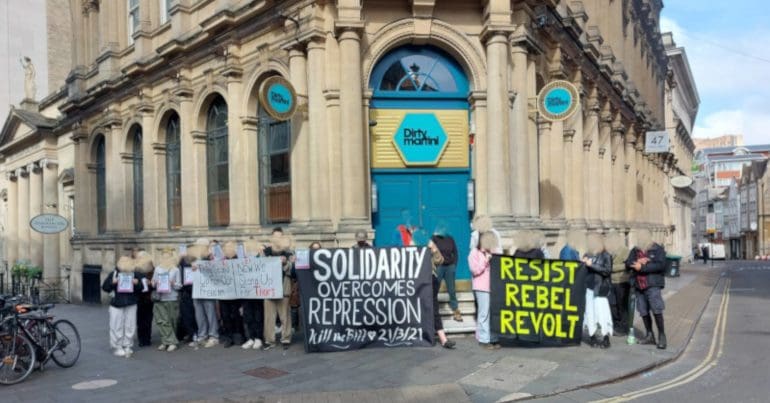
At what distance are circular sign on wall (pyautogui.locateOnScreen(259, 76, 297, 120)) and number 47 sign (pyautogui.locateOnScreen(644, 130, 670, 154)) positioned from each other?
58.6 ft

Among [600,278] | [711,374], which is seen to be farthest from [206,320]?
[711,374]

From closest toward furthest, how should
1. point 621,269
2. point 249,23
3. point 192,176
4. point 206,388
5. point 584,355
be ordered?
point 206,388 → point 584,355 → point 621,269 → point 249,23 → point 192,176

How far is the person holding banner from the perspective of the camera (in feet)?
30.6

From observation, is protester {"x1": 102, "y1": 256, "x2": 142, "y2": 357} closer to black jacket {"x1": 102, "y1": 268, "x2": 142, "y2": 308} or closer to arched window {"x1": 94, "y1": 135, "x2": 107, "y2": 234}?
black jacket {"x1": 102, "y1": 268, "x2": 142, "y2": 308}

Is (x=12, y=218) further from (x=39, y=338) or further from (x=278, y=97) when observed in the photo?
(x=39, y=338)

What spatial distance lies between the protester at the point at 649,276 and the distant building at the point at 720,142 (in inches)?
4688

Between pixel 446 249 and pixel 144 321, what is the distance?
539 centimetres

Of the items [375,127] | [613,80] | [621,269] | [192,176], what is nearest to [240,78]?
[192,176]

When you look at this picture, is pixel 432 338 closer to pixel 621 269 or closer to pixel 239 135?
pixel 621 269

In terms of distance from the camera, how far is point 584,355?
8.26m

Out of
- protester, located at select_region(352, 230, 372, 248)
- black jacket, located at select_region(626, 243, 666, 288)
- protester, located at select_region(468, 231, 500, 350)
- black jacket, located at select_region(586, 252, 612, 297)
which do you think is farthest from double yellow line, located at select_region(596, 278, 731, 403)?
protester, located at select_region(352, 230, 372, 248)

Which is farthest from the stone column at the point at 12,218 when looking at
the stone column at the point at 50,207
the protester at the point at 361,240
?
the protester at the point at 361,240

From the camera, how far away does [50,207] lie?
24062mm

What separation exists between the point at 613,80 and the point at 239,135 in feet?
45.9
